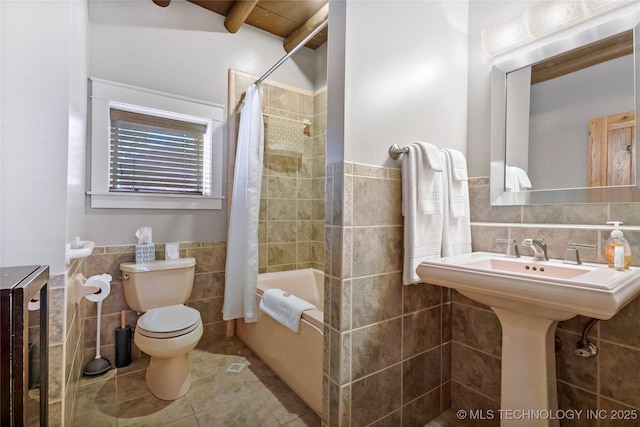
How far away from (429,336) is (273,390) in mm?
1021

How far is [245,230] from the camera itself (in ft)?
7.33

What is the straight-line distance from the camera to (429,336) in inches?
60.9

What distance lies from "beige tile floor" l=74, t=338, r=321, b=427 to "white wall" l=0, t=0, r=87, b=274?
1071 millimetres

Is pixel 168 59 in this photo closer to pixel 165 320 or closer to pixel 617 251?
pixel 165 320

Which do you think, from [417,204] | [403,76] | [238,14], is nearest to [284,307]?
[417,204]

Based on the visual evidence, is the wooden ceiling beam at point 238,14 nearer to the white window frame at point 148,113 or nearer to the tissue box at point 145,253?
the white window frame at point 148,113

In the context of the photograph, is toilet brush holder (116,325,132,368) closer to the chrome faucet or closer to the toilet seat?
the toilet seat

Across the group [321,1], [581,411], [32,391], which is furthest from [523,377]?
[321,1]

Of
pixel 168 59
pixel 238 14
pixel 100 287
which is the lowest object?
pixel 100 287

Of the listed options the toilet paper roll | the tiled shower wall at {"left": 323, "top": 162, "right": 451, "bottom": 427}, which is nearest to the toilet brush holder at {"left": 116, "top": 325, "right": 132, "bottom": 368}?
the toilet paper roll

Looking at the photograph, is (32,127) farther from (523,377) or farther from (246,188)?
(523,377)

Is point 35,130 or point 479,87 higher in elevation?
point 479,87

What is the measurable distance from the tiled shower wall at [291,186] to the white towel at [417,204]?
1432 millimetres

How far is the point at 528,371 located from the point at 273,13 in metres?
2.89
